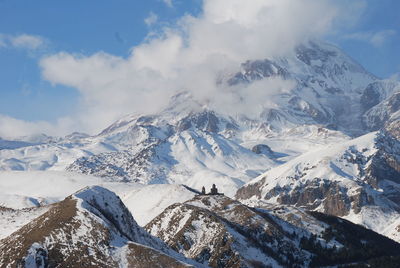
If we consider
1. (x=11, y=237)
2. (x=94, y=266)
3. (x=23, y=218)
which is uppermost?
(x=23, y=218)

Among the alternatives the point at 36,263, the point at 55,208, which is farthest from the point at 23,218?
the point at 36,263

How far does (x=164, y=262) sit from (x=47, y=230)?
29.9 m

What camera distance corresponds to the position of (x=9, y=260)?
149000 millimetres

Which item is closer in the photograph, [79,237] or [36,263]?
[36,263]

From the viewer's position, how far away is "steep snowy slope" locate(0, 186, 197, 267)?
151125mm

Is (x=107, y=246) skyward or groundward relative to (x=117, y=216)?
groundward

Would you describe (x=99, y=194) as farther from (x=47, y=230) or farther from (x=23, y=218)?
(x=47, y=230)

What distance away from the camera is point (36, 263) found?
14862 cm

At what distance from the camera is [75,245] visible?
157500 mm

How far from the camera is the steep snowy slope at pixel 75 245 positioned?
15112cm

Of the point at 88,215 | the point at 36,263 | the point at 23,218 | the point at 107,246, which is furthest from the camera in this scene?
the point at 23,218

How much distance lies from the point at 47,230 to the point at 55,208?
54.8 feet

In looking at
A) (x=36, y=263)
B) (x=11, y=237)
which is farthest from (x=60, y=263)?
(x=11, y=237)

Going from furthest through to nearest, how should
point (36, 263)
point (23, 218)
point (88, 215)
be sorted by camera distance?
1. point (23, 218)
2. point (88, 215)
3. point (36, 263)
